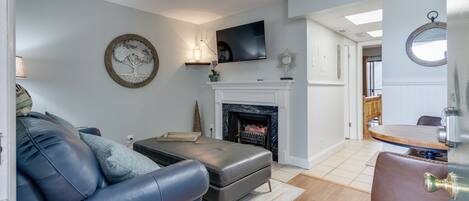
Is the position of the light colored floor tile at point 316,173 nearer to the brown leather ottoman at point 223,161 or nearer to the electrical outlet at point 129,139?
the brown leather ottoman at point 223,161

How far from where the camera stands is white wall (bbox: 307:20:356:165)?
3.23 meters

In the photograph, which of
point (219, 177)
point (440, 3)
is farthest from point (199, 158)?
point (440, 3)

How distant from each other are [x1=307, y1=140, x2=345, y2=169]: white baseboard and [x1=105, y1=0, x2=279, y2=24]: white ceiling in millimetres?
2245

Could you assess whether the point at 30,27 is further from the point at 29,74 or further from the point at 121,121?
the point at 121,121

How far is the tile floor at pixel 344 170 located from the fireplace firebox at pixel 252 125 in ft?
1.34

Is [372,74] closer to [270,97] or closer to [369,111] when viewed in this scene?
[369,111]

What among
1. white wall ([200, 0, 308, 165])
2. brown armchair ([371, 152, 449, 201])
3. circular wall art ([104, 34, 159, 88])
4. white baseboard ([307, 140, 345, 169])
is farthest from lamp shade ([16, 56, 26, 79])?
white baseboard ([307, 140, 345, 169])

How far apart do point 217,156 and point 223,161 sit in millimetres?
146

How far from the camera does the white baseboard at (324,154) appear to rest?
3.19 m

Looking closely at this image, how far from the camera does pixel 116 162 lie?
124 centimetres

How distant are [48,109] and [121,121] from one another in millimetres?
880

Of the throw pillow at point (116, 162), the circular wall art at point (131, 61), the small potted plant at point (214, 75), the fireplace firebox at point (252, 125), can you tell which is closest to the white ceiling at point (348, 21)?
the fireplace firebox at point (252, 125)

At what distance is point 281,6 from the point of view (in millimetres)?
3338

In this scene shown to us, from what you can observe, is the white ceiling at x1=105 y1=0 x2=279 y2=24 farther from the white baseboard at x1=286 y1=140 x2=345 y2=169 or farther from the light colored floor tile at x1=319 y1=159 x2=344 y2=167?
the light colored floor tile at x1=319 y1=159 x2=344 y2=167
